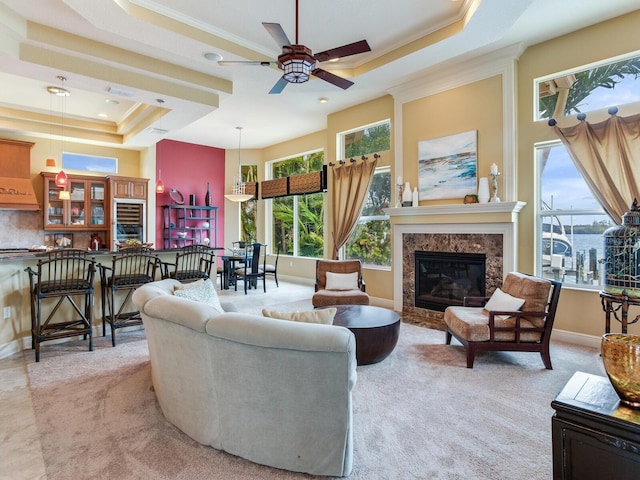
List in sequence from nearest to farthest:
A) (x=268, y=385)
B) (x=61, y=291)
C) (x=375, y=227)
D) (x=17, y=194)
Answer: (x=268, y=385), (x=61, y=291), (x=17, y=194), (x=375, y=227)

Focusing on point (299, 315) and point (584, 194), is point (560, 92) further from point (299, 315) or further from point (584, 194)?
point (299, 315)

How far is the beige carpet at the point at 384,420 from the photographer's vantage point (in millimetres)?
1947

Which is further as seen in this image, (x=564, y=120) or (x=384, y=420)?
(x=564, y=120)

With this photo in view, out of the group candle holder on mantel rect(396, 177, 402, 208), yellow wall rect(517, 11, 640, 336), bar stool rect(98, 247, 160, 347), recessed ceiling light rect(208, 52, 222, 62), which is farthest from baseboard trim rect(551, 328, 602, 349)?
recessed ceiling light rect(208, 52, 222, 62)

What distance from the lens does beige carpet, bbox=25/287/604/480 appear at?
6.39ft

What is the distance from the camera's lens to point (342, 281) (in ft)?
17.1

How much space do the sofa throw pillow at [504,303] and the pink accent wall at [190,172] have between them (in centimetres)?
724

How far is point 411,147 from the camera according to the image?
18.2 feet

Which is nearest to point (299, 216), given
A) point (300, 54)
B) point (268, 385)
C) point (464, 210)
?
point (464, 210)

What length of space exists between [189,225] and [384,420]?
7.52 meters

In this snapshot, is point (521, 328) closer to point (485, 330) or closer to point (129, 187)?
point (485, 330)

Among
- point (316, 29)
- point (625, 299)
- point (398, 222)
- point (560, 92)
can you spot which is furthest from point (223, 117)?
point (625, 299)

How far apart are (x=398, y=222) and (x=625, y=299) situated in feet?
10.2

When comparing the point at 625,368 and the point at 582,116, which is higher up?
the point at 582,116
